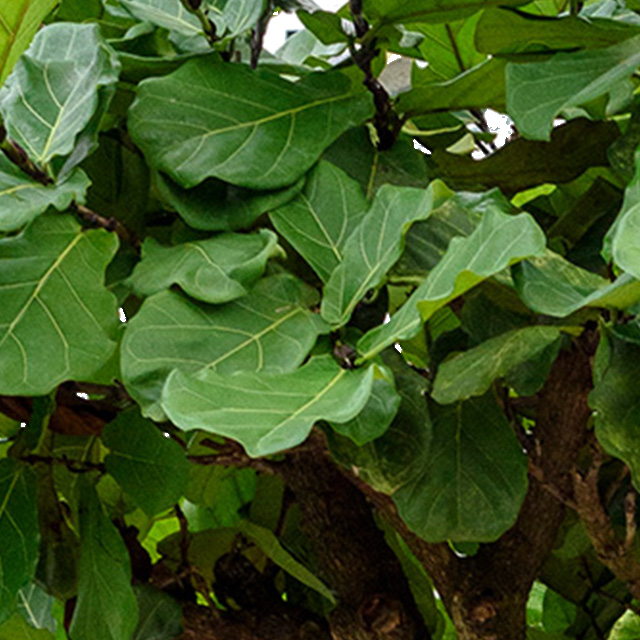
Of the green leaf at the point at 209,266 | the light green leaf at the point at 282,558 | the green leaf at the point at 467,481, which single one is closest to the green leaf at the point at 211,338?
the green leaf at the point at 209,266

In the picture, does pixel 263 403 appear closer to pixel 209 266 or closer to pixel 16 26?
pixel 209 266

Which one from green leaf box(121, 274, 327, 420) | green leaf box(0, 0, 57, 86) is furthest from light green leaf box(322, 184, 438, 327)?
green leaf box(0, 0, 57, 86)

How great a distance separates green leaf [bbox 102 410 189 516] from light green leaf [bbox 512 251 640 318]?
22cm

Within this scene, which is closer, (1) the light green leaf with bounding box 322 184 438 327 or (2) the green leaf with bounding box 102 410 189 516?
(1) the light green leaf with bounding box 322 184 438 327

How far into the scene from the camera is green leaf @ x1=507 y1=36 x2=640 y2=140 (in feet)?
1.52

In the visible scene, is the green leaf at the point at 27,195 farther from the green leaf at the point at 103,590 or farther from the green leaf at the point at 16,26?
the green leaf at the point at 103,590

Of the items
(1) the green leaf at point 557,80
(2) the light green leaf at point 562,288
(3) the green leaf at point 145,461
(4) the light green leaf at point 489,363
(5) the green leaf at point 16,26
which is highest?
(5) the green leaf at point 16,26

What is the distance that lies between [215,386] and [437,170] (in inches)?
9.8

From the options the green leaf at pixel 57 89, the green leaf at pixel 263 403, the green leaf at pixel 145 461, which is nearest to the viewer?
the green leaf at pixel 263 403

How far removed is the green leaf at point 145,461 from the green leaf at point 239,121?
154mm

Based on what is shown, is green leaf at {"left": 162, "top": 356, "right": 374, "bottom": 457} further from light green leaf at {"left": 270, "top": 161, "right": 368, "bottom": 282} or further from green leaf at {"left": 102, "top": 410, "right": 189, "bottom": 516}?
green leaf at {"left": 102, "top": 410, "right": 189, "bottom": 516}

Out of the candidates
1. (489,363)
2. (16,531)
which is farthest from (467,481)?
(16,531)

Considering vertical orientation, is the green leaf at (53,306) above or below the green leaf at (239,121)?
below

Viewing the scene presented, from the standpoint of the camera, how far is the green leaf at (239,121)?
0.46m
